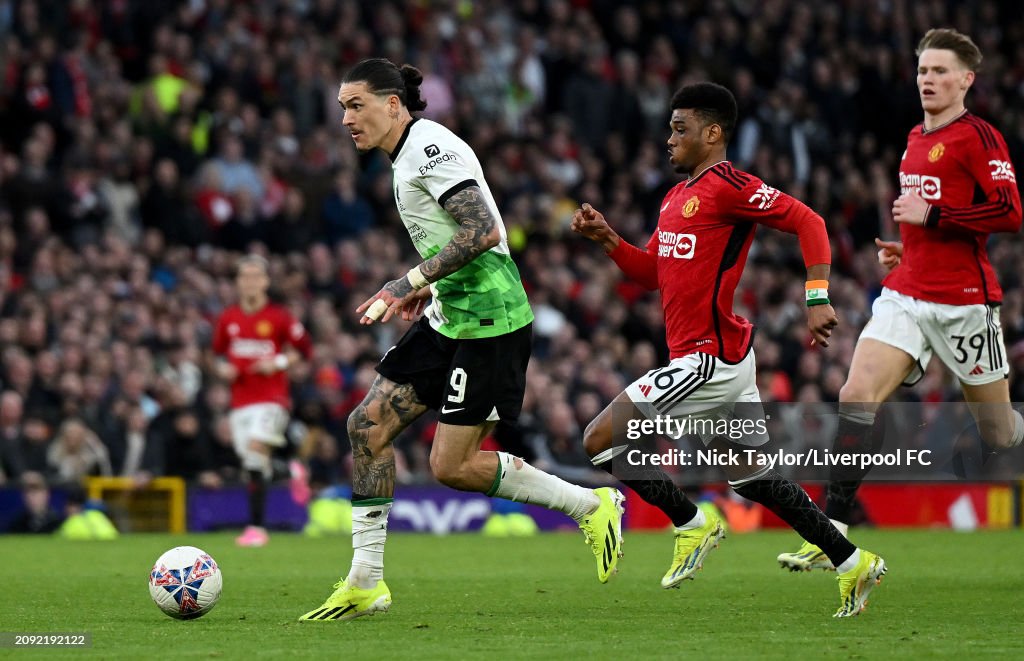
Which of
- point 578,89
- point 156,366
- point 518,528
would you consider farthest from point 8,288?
point 578,89

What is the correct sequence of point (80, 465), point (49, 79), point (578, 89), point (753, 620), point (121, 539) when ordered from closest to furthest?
point (753, 620), point (121, 539), point (80, 465), point (49, 79), point (578, 89)

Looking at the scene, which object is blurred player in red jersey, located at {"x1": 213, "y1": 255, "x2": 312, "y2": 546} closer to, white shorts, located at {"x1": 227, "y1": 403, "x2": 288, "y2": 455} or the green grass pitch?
white shorts, located at {"x1": 227, "y1": 403, "x2": 288, "y2": 455}

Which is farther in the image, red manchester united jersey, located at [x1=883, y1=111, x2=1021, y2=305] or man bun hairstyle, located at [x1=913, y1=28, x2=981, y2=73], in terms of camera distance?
man bun hairstyle, located at [x1=913, y1=28, x2=981, y2=73]

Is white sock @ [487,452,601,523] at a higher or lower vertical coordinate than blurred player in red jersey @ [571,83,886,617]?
lower

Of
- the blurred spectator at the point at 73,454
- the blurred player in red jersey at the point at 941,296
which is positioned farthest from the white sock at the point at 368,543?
the blurred spectator at the point at 73,454

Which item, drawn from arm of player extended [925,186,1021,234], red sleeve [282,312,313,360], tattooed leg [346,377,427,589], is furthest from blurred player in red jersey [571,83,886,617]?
red sleeve [282,312,313,360]

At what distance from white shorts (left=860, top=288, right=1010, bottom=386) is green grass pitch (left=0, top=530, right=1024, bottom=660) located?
1.20 metres

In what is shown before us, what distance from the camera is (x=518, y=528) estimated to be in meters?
15.7

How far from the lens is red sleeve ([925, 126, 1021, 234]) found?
27.5 feet

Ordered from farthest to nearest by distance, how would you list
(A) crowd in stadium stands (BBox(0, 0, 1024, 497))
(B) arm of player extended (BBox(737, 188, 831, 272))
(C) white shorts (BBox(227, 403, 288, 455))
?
(A) crowd in stadium stands (BBox(0, 0, 1024, 497)) → (C) white shorts (BBox(227, 403, 288, 455)) → (B) arm of player extended (BBox(737, 188, 831, 272))

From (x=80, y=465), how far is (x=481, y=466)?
838 centimetres

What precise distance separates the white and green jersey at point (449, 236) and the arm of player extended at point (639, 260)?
727 millimetres

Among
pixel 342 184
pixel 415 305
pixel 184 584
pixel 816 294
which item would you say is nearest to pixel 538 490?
pixel 415 305

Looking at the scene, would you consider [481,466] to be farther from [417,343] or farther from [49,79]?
[49,79]
